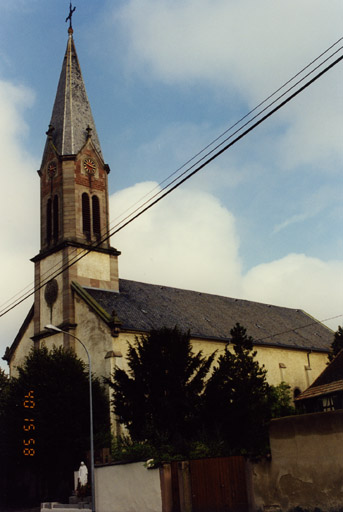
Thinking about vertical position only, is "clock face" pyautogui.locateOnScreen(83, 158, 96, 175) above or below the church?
above

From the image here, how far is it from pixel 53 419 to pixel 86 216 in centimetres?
1591

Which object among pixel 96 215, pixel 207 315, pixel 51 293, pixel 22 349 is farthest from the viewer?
pixel 207 315

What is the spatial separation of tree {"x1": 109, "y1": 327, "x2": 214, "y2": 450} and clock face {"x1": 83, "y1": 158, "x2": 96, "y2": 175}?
1942 cm

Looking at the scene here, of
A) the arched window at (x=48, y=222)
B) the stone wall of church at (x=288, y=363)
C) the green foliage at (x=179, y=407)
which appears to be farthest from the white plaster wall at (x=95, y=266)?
the green foliage at (x=179, y=407)

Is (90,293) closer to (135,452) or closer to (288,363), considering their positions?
(135,452)

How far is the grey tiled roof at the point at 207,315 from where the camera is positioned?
1591 inches

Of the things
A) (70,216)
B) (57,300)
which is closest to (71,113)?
(70,216)

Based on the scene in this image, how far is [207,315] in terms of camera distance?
47.2 metres

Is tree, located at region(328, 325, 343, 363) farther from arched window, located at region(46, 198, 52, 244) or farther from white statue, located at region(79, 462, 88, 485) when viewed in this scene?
white statue, located at region(79, 462, 88, 485)

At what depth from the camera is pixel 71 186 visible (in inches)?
1679

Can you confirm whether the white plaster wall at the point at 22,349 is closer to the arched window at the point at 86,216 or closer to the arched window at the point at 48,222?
the arched window at the point at 48,222

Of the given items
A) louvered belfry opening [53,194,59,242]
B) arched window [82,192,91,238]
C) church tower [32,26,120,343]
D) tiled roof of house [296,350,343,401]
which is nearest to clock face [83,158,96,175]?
church tower [32,26,120,343]

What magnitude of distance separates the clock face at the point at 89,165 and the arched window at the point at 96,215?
6.87 ft

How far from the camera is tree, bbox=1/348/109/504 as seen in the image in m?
31.8
